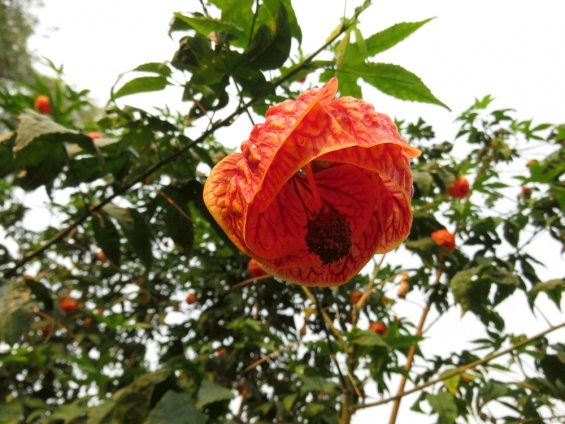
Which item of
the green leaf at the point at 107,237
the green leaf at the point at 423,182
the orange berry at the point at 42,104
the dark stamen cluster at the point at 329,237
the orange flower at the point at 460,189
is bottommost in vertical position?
the dark stamen cluster at the point at 329,237

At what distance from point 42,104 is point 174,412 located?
4.95 feet

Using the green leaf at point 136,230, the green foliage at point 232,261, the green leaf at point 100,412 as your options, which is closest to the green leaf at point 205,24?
the green foliage at point 232,261

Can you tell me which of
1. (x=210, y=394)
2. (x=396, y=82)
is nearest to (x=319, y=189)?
(x=396, y=82)

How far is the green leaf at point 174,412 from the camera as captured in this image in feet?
3.18

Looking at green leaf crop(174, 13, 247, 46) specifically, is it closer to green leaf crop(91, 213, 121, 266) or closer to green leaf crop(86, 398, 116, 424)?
green leaf crop(91, 213, 121, 266)

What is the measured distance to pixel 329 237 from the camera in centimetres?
68

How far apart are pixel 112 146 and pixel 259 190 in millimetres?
734

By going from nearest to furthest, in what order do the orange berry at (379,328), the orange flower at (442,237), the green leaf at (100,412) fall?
1. the green leaf at (100,412)
2. the orange flower at (442,237)
3. the orange berry at (379,328)

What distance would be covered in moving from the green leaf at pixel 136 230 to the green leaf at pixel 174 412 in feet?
1.18

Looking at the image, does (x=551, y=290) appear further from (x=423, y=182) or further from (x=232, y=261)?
(x=232, y=261)

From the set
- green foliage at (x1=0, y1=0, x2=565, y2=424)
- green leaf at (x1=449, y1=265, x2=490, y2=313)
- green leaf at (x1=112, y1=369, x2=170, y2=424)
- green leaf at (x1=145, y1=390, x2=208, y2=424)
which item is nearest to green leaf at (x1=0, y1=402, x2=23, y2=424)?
green foliage at (x1=0, y1=0, x2=565, y2=424)

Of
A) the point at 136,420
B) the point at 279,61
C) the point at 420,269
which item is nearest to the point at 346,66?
the point at 279,61

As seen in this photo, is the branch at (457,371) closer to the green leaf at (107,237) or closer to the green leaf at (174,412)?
the green leaf at (174,412)

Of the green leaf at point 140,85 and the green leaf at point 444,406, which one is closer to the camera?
the green leaf at point 140,85
